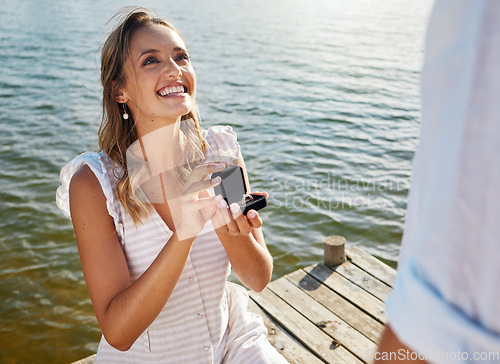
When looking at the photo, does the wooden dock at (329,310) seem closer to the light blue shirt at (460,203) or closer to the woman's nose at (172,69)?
the woman's nose at (172,69)

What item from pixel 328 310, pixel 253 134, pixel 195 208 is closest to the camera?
pixel 195 208

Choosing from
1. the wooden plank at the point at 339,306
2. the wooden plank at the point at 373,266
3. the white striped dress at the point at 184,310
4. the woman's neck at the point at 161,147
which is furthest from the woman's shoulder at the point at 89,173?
the wooden plank at the point at 373,266

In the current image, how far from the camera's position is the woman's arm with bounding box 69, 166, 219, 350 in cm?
183

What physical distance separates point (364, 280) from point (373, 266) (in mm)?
241

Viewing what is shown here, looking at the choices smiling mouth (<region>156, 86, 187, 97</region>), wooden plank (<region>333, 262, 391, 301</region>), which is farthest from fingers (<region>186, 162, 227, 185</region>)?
wooden plank (<region>333, 262, 391, 301</region>)

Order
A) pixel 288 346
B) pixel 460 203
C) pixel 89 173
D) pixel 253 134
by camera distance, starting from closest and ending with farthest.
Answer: pixel 460 203, pixel 89 173, pixel 288 346, pixel 253 134

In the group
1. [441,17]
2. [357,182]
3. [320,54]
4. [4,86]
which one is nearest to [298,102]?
[357,182]

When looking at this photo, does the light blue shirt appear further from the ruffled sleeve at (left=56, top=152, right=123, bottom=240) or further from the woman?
the ruffled sleeve at (left=56, top=152, right=123, bottom=240)

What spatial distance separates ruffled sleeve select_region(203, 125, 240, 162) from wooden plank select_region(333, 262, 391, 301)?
160 cm

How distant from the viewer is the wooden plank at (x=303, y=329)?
2822 mm

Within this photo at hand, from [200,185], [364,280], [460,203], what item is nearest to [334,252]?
[364,280]

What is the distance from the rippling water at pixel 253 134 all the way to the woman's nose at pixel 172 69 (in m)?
0.58

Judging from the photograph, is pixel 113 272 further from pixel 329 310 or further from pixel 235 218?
pixel 329 310

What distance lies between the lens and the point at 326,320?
315 centimetres
